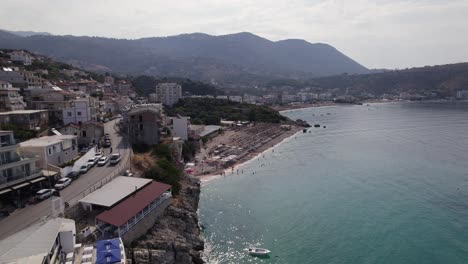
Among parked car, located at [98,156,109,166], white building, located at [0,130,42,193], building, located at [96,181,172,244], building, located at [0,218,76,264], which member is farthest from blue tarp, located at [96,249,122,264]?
parked car, located at [98,156,109,166]

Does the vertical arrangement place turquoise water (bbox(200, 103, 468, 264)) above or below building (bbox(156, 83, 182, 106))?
below

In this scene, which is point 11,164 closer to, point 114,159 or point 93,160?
point 93,160

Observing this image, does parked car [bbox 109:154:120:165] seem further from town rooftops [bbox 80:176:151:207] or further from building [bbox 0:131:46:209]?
building [bbox 0:131:46:209]

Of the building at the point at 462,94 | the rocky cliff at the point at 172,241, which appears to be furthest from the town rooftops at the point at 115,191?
the building at the point at 462,94

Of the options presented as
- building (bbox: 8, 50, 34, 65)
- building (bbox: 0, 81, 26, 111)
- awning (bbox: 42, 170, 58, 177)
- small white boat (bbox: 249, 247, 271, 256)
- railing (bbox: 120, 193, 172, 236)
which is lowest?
small white boat (bbox: 249, 247, 271, 256)

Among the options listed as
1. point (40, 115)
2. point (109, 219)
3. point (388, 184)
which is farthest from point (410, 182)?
point (40, 115)
